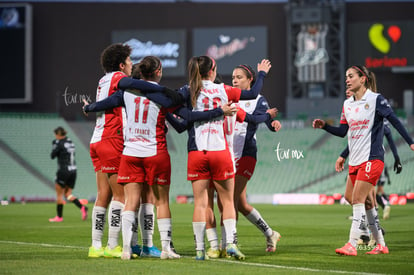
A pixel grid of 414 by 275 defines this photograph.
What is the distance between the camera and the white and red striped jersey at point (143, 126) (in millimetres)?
9055

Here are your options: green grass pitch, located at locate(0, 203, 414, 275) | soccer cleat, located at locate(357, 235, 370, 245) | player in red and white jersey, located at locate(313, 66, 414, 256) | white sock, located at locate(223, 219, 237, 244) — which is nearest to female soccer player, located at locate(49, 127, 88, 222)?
green grass pitch, located at locate(0, 203, 414, 275)

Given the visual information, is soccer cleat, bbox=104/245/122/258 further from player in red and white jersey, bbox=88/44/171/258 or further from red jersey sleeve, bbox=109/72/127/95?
red jersey sleeve, bbox=109/72/127/95

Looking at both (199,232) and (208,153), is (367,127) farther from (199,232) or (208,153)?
(199,232)

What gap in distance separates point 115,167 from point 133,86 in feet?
3.36

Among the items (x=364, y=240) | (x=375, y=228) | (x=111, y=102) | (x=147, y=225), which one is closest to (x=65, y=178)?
(x=364, y=240)

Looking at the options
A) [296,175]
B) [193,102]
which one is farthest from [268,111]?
[296,175]

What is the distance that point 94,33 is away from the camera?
46.8m

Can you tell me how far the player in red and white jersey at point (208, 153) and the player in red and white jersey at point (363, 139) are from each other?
1.70m

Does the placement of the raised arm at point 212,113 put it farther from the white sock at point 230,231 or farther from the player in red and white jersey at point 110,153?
the white sock at point 230,231

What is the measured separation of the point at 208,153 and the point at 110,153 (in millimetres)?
1281

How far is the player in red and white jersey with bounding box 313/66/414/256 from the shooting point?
32.8 feet

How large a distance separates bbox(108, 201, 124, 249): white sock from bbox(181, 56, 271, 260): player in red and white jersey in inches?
39.2

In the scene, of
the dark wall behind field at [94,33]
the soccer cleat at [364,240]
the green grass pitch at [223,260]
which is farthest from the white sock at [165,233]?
the dark wall behind field at [94,33]

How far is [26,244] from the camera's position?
1197cm
